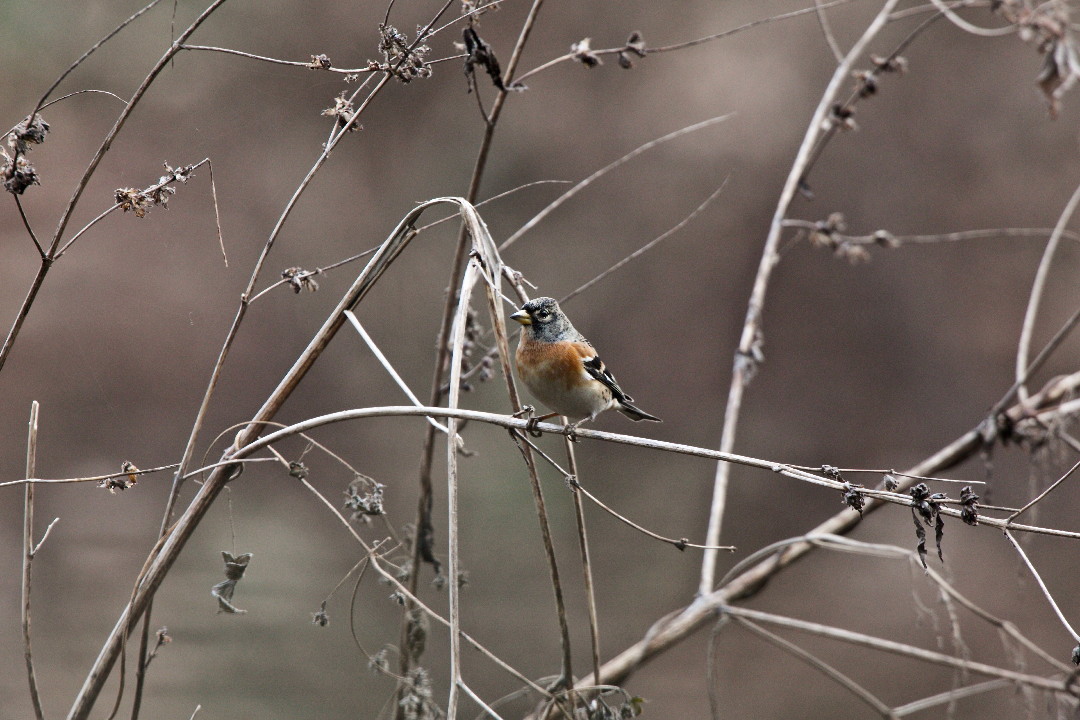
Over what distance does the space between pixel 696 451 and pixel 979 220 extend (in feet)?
24.4

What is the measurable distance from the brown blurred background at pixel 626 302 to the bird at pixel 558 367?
12.0ft

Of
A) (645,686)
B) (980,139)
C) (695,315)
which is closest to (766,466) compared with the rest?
(645,686)

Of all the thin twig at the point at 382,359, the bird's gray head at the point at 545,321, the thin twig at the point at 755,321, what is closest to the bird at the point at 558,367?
the bird's gray head at the point at 545,321

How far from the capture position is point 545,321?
3.47 meters

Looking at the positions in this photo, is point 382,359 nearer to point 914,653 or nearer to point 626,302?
point 914,653

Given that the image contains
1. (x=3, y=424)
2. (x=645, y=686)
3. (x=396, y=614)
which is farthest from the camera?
(x=3, y=424)

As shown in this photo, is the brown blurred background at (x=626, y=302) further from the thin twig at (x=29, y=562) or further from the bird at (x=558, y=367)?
the thin twig at (x=29, y=562)

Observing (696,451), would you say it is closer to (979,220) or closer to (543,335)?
(543,335)

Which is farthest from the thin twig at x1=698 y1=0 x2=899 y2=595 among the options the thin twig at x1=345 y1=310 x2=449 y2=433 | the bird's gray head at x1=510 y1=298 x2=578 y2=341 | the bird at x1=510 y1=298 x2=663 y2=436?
the thin twig at x1=345 y1=310 x2=449 y2=433

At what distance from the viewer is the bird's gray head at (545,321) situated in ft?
11.1

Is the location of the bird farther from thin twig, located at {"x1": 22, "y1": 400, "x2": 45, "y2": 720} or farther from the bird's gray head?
thin twig, located at {"x1": 22, "y1": 400, "x2": 45, "y2": 720}

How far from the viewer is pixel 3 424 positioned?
793cm

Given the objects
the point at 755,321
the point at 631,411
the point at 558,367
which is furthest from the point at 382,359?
the point at 755,321

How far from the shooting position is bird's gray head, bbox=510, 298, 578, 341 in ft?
11.1
